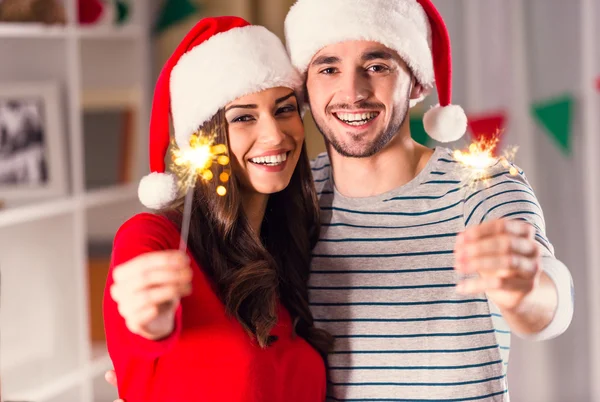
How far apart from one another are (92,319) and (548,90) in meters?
1.84

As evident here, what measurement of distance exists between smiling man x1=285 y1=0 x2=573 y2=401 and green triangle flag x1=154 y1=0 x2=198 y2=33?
1.60 m

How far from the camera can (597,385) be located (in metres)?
2.74

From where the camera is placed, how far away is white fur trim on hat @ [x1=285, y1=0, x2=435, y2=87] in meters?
1.40

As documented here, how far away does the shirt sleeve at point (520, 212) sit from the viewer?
108 centimetres

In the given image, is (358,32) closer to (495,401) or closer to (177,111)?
(177,111)

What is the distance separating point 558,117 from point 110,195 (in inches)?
63.5

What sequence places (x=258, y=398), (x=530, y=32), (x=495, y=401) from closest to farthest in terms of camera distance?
(x=258, y=398), (x=495, y=401), (x=530, y=32)

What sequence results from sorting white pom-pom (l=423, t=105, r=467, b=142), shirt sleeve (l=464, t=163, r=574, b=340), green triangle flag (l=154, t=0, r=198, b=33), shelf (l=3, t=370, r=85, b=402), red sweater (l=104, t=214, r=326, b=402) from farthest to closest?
green triangle flag (l=154, t=0, r=198, b=33)
shelf (l=3, t=370, r=85, b=402)
white pom-pom (l=423, t=105, r=467, b=142)
red sweater (l=104, t=214, r=326, b=402)
shirt sleeve (l=464, t=163, r=574, b=340)

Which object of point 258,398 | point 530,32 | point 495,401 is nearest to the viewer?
point 258,398

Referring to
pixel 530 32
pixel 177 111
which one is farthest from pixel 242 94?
pixel 530 32

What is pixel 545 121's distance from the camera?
2.74 meters

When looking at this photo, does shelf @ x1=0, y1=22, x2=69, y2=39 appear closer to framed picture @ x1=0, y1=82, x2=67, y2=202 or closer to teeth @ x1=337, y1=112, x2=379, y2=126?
framed picture @ x1=0, y1=82, x2=67, y2=202

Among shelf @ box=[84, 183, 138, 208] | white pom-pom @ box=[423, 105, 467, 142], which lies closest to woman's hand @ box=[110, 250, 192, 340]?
white pom-pom @ box=[423, 105, 467, 142]

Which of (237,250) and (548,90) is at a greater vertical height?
(548,90)
